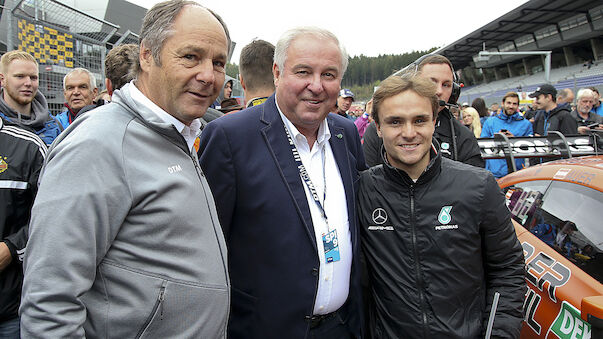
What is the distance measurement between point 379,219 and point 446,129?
129 cm

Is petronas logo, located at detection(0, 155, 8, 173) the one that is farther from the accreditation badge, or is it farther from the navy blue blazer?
the accreditation badge

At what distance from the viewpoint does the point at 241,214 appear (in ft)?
5.76

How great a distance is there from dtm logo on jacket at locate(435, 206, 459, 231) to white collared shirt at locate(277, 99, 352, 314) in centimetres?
43

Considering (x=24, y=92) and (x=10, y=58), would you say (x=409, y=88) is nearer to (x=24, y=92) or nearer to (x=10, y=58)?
(x=24, y=92)

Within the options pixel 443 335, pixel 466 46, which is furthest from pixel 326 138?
pixel 466 46

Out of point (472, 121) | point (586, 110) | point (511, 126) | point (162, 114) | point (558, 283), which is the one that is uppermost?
point (162, 114)

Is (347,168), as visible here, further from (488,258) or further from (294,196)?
(488,258)

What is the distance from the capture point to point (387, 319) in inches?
72.9

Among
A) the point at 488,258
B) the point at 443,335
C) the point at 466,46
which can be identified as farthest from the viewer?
the point at 466,46

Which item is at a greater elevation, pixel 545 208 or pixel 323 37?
pixel 323 37

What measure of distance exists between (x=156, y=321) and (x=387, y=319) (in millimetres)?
1129

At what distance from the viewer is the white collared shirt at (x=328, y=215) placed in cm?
177

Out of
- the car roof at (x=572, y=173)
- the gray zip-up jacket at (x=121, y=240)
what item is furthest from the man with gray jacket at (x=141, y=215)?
the car roof at (x=572, y=173)

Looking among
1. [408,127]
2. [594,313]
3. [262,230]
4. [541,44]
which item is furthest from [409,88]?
[541,44]
